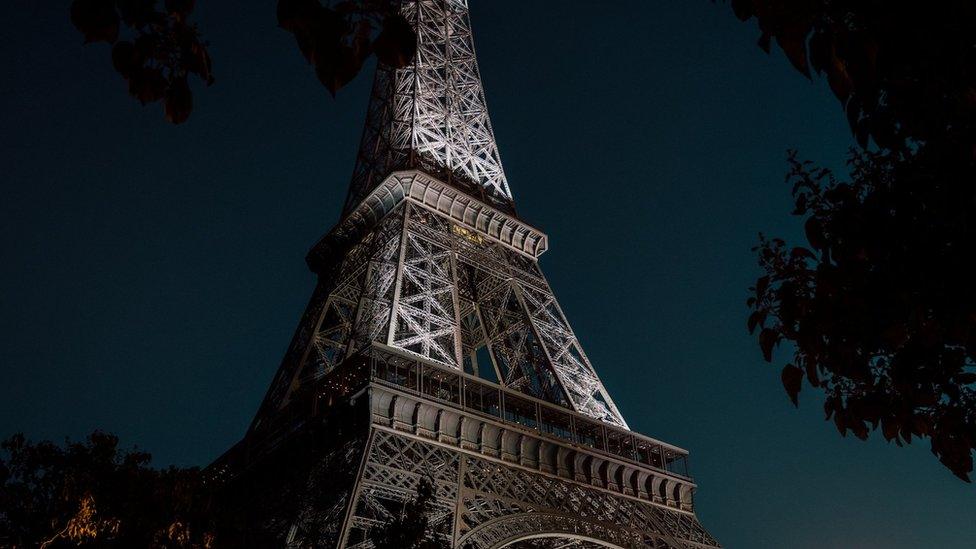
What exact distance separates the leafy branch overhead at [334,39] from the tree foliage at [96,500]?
13297 mm

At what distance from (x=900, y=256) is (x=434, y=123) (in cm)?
3142

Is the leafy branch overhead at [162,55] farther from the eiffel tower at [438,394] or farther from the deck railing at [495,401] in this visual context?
the deck railing at [495,401]

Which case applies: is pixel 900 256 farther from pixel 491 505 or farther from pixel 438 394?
pixel 438 394

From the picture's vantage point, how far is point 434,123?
116 ft

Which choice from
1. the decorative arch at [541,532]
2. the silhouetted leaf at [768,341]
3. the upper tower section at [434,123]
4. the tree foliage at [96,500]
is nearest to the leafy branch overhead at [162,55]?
the silhouetted leaf at [768,341]

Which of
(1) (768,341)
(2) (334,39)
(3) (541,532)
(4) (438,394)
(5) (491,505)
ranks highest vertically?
(4) (438,394)

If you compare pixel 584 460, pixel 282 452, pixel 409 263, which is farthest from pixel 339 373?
pixel 584 460

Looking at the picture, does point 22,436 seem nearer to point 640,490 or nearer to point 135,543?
point 135,543

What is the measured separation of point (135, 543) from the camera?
14797 millimetres

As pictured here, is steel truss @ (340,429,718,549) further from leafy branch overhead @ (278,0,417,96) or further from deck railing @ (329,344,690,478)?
leafy branch overhead @ (278,0,417,96)

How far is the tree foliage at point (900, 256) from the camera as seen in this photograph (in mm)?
4340

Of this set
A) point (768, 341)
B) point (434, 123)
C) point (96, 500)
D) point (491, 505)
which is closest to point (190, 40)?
point (768, 341)

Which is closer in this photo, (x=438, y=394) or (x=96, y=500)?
(x=96, y=500)

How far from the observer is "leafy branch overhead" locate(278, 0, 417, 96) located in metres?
3.21
